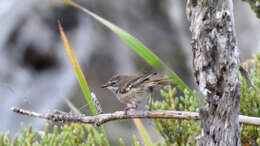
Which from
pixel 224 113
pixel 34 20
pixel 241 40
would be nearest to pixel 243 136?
pixel 224 113

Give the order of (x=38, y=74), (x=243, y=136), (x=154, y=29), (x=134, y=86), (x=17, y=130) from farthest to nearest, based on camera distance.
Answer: (x=154, y=29)
(x=38, y=74)
(x=17, y=130)
(x=243, y=136)
(x=134, y=86)

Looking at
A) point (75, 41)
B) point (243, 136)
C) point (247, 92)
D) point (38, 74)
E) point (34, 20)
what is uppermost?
point (34, 20)

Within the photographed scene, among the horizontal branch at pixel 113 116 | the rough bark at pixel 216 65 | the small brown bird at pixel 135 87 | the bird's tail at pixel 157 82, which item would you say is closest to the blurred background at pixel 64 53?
the small brown bird at pixel 135 87

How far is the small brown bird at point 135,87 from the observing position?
1.96 metres

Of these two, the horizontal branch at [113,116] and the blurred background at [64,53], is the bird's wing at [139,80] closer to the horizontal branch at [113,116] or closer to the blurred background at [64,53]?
the horizontal branch at [113,116]

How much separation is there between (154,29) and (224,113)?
605 centimetres

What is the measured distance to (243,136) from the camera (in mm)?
2627

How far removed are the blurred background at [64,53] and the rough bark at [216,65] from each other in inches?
182

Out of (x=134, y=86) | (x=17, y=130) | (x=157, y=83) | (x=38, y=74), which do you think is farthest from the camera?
(x=38, y=74)

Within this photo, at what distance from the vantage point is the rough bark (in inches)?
47.4

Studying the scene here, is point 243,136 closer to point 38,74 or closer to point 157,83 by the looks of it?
point 157,83

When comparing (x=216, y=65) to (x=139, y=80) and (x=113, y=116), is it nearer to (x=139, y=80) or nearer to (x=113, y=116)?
(x=113, y=116)

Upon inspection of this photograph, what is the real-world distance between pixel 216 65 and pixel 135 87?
A: 97cm

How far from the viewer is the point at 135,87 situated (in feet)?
7.10
